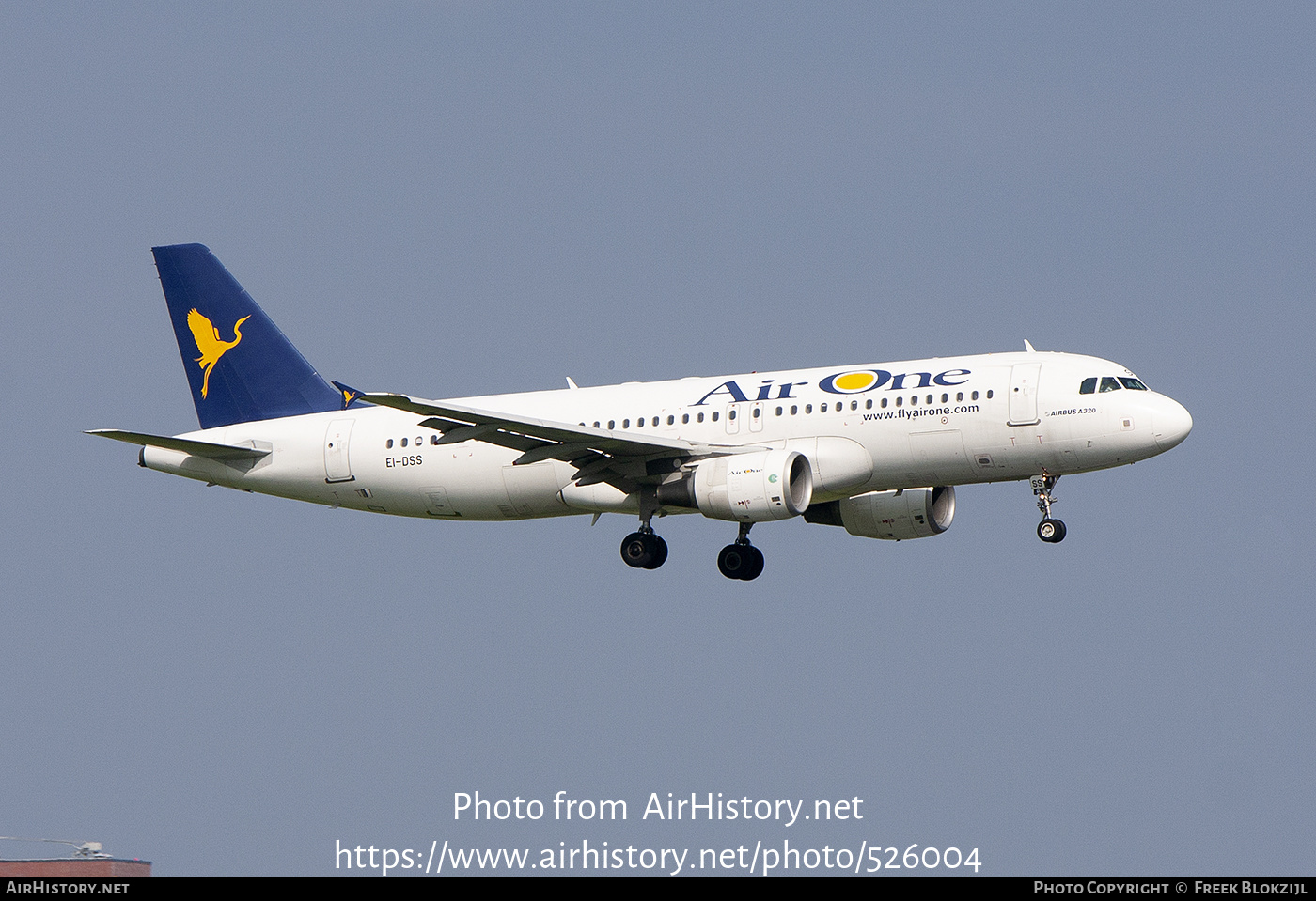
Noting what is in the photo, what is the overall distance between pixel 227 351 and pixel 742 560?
16.1m

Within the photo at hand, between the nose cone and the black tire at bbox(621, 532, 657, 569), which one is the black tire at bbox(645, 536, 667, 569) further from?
the nose cone

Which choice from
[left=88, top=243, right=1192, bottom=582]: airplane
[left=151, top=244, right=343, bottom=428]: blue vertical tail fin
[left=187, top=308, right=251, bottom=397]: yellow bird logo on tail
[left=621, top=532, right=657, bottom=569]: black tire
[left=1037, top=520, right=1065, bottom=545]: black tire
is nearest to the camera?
[left=88, top=243, right=1192, bottom=582]: airplane

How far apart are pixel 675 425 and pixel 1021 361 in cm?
873

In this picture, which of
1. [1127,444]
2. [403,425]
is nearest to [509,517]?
[403,425]

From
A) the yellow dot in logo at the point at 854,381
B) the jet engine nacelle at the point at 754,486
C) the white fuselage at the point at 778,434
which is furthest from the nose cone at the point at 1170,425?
the jet engine nacelle at the point at 754,486

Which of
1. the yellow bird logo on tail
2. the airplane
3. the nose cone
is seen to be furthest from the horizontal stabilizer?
the nose cone

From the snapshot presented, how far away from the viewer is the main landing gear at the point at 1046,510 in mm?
48406

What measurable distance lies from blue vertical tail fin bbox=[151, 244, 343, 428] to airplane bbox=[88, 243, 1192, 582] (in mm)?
53

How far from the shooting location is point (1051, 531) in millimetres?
48406

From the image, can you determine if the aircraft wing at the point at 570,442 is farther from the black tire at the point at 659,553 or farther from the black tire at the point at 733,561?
the black tire at the point at 733,561

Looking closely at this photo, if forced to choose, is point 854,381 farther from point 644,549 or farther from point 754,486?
point 644,549

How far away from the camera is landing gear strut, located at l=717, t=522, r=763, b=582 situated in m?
52.3

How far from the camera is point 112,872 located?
5978cm

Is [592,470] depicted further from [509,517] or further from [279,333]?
[279,333]
